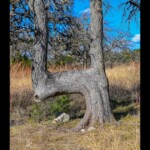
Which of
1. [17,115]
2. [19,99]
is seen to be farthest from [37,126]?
[19,99]

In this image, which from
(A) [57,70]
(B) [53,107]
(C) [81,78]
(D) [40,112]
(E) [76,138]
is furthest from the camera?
(A) [57,70]

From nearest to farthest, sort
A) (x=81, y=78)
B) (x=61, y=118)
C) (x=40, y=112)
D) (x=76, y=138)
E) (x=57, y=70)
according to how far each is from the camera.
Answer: (x=76, y=138)
(x=81, y=78)
(x=61, y=118)
(x=40, y=112)
(x=57, y=70)

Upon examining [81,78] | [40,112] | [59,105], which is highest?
[81,78]

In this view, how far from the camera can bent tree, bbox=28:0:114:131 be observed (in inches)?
331

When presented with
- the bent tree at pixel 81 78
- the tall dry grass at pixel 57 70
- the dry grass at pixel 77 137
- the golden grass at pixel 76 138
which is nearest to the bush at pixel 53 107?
the dry grass at pixel 77 137

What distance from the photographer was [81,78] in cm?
870

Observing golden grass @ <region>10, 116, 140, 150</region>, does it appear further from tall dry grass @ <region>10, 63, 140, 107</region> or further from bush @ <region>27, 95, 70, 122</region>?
tall dry grass @ <region>10, 63, 140, 107</region>

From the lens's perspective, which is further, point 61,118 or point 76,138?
point 61,118

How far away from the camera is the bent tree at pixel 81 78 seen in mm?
8406

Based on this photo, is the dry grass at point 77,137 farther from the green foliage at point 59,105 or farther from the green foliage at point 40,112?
the green foliage at point 59,105

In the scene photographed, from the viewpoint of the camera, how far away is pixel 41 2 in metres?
8.60

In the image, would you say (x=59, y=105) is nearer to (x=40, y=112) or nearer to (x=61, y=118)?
(x=40, y=112)

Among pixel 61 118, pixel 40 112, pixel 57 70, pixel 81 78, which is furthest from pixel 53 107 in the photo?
pixel 57 70
